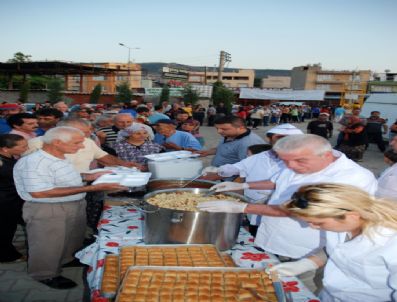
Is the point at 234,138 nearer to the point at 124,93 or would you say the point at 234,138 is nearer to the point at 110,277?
the point at 110,277

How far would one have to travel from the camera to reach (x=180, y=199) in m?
2.22

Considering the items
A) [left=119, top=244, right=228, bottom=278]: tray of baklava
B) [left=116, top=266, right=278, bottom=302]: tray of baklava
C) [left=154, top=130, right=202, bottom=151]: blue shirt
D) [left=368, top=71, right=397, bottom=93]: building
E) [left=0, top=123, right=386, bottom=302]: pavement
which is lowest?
[left=0, top=123, right=386, bottom=302]: pavement

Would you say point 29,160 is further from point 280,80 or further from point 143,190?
point 280,80

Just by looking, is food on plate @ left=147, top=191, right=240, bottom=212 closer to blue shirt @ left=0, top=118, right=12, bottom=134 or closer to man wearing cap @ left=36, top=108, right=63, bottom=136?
man wearing cap @ left=36, top=108, right=63, bottom=136

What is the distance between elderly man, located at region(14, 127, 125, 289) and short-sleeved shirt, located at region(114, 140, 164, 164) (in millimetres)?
905

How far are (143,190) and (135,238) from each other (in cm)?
86

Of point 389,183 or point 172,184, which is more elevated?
point 389,183

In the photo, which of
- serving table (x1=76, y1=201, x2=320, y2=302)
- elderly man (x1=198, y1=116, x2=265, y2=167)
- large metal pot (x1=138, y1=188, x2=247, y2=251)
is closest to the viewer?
serving table (x1=76, y1=201, x2=320, y2=302)

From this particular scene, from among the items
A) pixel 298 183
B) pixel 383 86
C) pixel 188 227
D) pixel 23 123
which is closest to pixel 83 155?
pixel 23 123

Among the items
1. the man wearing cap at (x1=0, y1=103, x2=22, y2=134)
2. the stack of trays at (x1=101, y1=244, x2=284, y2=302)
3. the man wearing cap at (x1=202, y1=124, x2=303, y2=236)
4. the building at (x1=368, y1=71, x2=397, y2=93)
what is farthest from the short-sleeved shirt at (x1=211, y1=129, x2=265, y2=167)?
the building at (x1=368, y1=71, x2=397, y2=93)

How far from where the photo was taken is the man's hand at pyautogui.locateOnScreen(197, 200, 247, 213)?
1.90 meters

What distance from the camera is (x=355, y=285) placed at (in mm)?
1431

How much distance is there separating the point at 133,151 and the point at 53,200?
49.2 inches

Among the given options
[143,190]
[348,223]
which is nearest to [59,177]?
[143,190]
